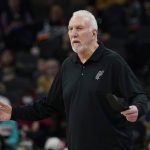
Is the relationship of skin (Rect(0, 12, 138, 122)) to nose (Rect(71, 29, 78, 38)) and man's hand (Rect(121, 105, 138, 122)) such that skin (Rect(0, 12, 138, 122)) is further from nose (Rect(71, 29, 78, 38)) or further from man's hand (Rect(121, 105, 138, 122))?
man's hand (Rect(121, 105, 138, 122))

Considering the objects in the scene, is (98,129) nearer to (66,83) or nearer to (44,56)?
(66,83)

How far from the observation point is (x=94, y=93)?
4809mm

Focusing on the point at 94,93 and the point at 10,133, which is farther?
the point at 10,133

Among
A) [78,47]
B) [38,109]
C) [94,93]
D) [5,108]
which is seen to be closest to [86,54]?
[78,47]

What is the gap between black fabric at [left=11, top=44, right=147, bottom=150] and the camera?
189 inches

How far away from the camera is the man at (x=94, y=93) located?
189 inches

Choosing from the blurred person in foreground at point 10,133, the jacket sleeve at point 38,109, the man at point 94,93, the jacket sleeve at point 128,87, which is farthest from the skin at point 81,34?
the blurred person in foreground at point 10,133

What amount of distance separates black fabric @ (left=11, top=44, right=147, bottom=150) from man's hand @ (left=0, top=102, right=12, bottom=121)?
1.79 feet

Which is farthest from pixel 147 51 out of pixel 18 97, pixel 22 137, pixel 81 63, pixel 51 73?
pixel 81 63

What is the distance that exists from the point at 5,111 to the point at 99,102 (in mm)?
874

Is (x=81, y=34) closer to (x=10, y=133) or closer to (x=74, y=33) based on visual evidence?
(x=74, y=33)

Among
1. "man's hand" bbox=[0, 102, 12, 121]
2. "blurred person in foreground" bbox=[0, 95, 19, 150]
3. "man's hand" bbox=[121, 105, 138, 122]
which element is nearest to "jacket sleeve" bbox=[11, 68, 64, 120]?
"man's hand" bbox=[0, 102, 12, 121]

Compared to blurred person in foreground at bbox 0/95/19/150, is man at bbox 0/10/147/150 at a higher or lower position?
higher

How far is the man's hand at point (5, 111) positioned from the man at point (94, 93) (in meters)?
0.50
